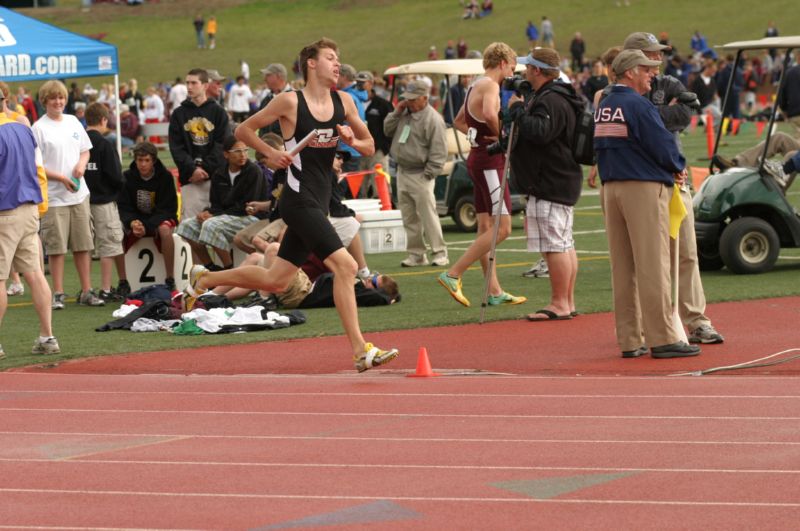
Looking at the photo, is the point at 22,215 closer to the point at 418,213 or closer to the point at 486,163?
the point at 486,163

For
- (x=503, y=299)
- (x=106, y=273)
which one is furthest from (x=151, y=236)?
(x=503, y=299)

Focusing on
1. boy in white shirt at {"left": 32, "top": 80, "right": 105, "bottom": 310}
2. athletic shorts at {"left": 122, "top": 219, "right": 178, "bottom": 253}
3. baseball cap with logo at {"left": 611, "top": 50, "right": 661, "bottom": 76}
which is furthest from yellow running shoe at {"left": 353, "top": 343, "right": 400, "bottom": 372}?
athletic shorts at {"left": 122, "top": 219, "right": 178, "bottom": 253}

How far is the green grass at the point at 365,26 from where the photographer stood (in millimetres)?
71688

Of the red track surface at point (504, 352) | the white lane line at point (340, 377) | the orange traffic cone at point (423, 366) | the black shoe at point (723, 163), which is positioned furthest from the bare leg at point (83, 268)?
the black shoe at point (723, 163)

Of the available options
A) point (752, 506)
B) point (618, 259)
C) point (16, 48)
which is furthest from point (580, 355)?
point (16, 48)

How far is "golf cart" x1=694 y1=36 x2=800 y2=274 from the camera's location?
47.9 feet

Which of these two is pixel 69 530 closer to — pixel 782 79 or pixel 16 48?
pixel 782 79

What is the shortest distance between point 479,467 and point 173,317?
20.9ft

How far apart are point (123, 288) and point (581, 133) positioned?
5291 mm

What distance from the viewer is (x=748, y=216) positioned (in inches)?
582

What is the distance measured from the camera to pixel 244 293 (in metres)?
13.9

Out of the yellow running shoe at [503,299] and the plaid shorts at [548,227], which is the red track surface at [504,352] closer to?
the plaid shorts at [548,227]

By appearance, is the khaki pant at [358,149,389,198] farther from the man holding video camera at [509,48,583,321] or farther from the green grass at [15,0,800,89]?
the green grass at [15,0,800,89]

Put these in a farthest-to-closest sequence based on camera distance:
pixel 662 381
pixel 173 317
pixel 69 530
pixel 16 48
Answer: pixel 16 48
pixel 173 317
pixel 662 381
pixel 69 530
